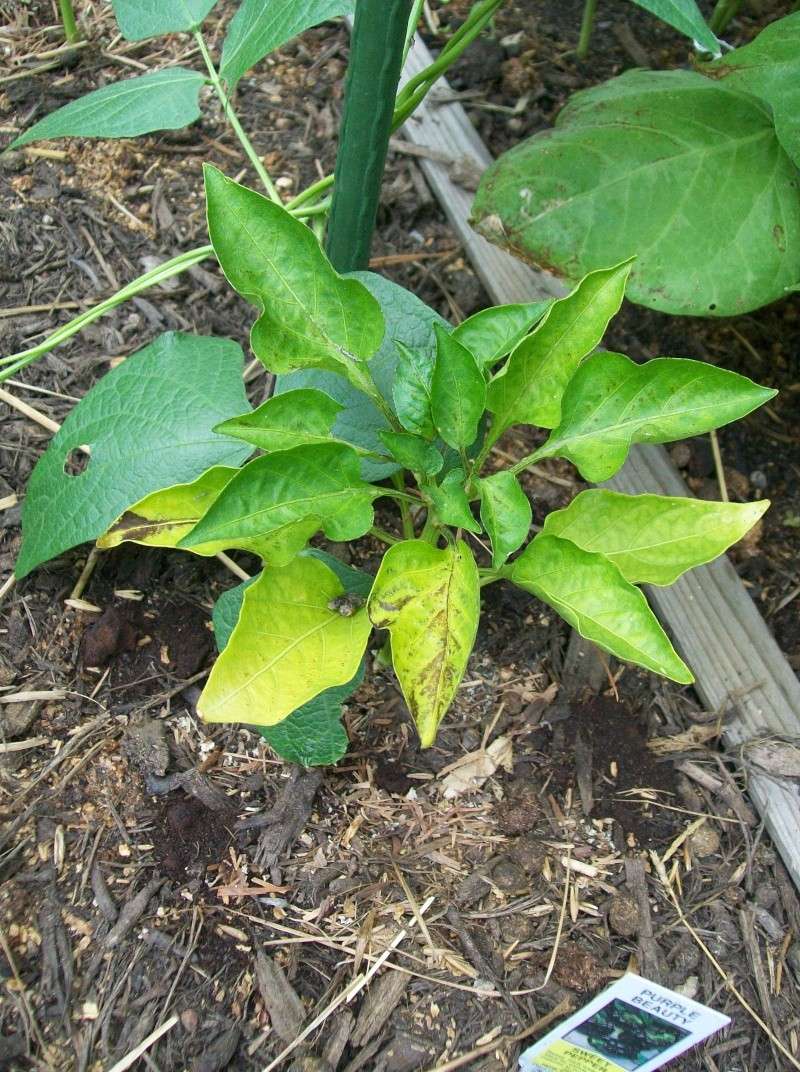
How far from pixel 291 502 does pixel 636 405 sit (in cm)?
34

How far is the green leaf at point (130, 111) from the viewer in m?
1.14

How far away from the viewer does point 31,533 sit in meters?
1.13

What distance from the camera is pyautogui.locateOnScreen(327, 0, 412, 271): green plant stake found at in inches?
36.7

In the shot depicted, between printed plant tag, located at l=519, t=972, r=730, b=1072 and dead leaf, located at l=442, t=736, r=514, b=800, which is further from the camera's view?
dead leaf, located at l=442, t=736, r=514, b=800

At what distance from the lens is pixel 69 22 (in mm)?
1623

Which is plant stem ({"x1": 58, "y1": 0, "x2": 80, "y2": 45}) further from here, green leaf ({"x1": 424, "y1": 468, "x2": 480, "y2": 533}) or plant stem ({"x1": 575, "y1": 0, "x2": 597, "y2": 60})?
green leaf ({"x1": 424, "y1": 468, "x2": 480, "y2": 533})

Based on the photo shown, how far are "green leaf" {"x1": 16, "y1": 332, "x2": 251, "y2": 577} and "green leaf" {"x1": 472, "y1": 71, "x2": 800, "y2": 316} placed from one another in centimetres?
43

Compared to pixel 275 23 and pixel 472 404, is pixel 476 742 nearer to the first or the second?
pixel 472 404

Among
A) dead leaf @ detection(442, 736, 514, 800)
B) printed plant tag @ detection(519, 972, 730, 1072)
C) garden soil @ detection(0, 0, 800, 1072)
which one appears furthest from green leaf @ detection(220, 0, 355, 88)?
printed plant tag @ detection(519, 972, 730, 1072)

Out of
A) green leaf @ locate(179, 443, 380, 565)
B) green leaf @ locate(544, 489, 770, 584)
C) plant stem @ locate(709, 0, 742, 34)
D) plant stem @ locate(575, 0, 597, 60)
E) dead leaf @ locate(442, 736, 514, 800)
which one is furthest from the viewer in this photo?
plant stem @ locate(575, 0, 597, 60)

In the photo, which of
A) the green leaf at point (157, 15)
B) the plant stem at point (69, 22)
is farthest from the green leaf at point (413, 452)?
the plant stem at point (69, 22)

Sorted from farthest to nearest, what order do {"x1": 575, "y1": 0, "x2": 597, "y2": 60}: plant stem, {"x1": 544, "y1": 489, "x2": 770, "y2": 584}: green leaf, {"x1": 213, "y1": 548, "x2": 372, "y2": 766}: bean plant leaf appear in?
{"x1": 575, "y1": 0, "x2": 597, "y2": 60}: plant stem, {"x1": 213, "y1": 548, "x2": 372, "y2": 766}: bean plant leaf, {"x1": 544, "y1": 489, "x2": 770, "y2": 584}: green leaf

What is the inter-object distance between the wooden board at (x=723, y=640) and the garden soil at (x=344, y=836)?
34 millimetres

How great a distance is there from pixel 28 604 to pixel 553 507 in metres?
0.73
